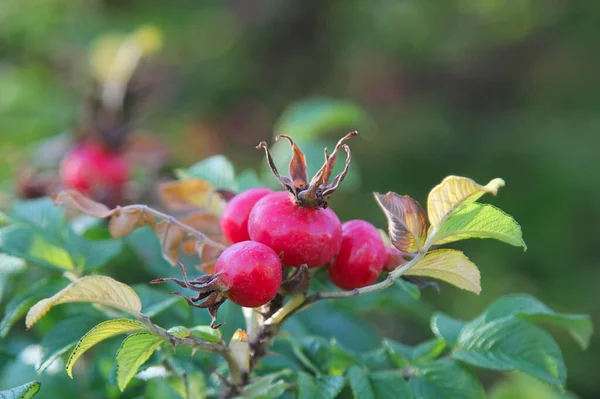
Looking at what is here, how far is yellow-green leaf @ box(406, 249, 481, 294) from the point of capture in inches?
32.1

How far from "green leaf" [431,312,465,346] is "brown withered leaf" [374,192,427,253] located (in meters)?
0.25

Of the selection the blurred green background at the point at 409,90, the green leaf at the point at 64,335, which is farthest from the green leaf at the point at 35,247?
the blurred green background at the point at 409,90

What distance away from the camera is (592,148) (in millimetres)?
3520

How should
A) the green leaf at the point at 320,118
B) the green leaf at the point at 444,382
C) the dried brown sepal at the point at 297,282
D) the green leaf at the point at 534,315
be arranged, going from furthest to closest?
the green leaf at the point at 320,118 → the green leaf at the point at 534,315 → the green leaf at the point at 444,382 → the dried brown sepal at the point at 297,282

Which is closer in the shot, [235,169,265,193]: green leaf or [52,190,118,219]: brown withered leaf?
[52,190,118,219]: brown withered leaf

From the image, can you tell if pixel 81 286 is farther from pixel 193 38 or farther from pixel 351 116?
pixel 193 38

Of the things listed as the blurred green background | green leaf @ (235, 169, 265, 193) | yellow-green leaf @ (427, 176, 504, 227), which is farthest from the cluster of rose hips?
the blurred green background

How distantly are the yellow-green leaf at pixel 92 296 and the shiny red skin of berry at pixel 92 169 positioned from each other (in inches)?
35.5

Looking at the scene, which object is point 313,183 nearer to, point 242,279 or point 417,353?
point 242,279

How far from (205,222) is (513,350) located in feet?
1.62

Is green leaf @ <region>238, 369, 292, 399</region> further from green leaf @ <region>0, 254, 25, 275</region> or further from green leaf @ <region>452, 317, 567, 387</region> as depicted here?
green leaf @ <region>0, 254, 25, 275</region>

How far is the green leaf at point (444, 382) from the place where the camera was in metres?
0.93

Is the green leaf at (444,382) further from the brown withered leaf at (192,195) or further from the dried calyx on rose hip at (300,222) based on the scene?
the brown withered leaf at (192,195)

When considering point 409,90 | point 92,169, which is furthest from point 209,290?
point 409,90
